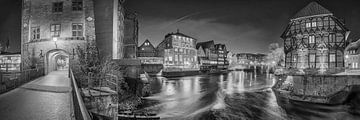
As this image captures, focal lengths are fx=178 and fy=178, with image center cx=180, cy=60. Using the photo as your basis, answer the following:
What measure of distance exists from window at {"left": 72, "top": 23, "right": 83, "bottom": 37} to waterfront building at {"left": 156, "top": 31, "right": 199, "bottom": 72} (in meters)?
35.8

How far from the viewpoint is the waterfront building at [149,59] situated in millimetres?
52688

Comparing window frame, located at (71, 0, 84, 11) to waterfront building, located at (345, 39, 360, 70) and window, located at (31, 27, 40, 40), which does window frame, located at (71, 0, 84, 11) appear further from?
waterfront building, located at (345, 39, 360, 70)

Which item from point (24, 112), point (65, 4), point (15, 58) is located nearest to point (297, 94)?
point (24, 112)

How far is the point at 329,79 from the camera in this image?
21.9 meters

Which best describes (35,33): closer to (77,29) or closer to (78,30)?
(77,29)

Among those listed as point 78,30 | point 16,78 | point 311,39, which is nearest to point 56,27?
point 78,30

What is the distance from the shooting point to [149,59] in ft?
179

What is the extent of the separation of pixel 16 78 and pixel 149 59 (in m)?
41.9

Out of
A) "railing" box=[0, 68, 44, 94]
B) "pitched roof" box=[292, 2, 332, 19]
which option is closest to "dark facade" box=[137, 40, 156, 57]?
"railing" box=[0, 68, 44, 94]

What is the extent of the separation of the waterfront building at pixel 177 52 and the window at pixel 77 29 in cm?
3579

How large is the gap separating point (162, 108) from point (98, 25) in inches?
503

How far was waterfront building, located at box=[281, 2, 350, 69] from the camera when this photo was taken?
3238 centimetres

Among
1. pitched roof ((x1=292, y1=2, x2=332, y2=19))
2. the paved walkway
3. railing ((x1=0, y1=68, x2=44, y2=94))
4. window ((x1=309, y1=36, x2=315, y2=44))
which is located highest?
pitched roof ((x1=292, y1=2, x2=332, y2=19))

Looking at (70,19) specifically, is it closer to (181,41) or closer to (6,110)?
(6,110)
